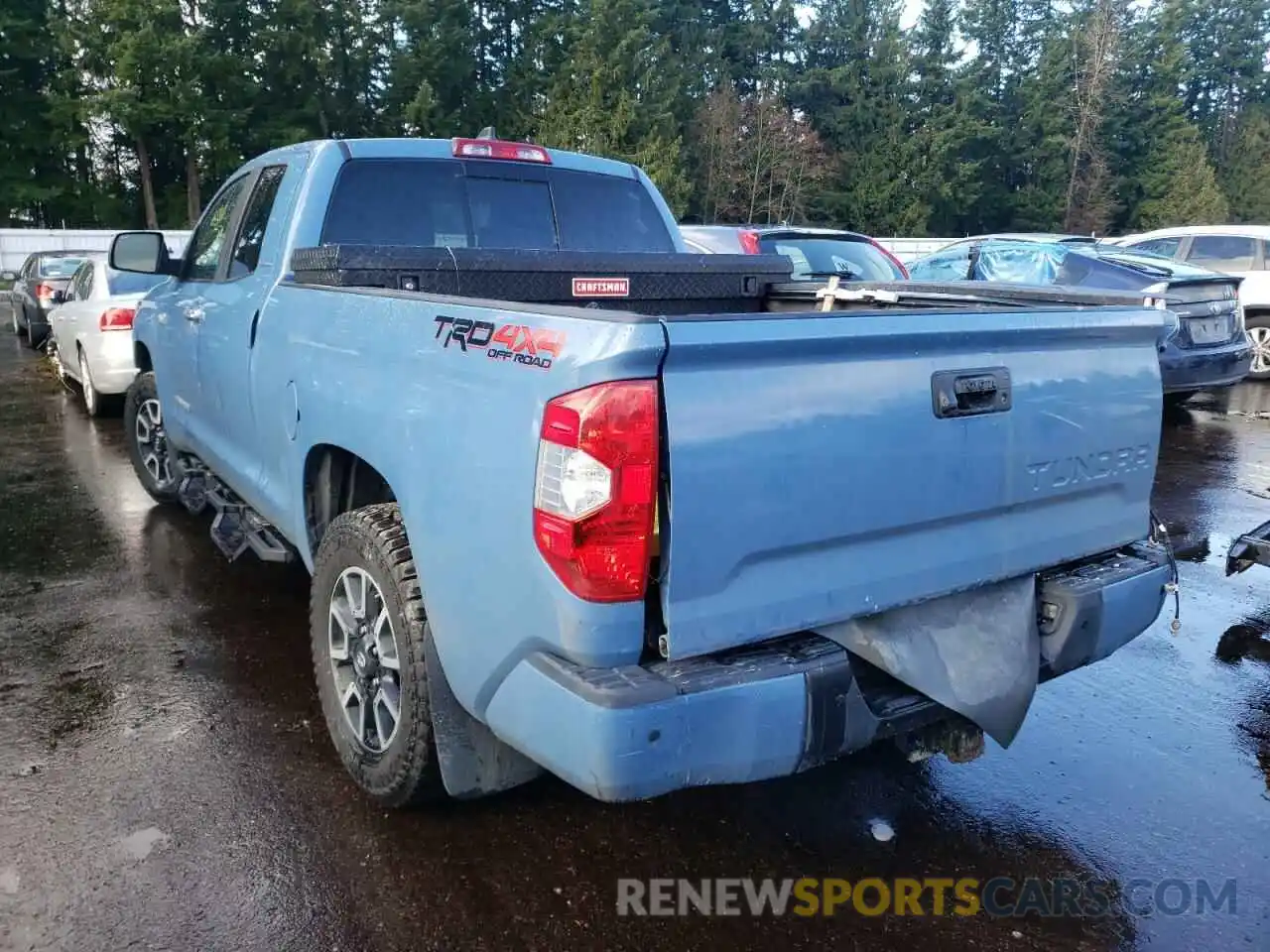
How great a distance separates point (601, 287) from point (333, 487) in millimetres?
1327

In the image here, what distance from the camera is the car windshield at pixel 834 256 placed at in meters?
8.70

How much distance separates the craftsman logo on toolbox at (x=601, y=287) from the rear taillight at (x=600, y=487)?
1.87 m

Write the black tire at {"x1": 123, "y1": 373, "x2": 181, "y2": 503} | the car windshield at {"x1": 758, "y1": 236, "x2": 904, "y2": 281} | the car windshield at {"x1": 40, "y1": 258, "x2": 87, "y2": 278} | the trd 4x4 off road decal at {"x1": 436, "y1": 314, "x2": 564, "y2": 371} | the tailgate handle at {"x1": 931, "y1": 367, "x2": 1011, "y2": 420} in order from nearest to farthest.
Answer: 1. the trd 4x4 off road decal at {"x1": 436, "y1": 314, "x2": 564, "y2": 371}
2. the tailgate handle at {"x1": 931, "y1": 367, "x2": 1011, "y2": 420}
3. the black tire at {"x1": 123, "y1": 373, "x2": 181, "y2": 503}
4. the car windshield at {"x1": 758, "y1": 236, "x2": 904, "y2": 281}
5. the car windshield at {"x1": 40, "y1": 258, "x2": 87, "y2": 278}

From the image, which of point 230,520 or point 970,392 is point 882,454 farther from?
point 230,520

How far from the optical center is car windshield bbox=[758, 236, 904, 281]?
8.70 m

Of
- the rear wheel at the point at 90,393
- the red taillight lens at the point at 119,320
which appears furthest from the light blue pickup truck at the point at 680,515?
the rear wheel at the point at 90,393

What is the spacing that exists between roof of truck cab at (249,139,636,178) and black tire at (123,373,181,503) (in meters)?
2.16

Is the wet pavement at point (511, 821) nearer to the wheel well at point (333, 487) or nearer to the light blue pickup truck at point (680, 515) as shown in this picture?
the light blue pickup truck at point (680, 515)

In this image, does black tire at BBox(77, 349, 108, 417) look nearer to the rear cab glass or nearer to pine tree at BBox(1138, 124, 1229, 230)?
the rear cab glass

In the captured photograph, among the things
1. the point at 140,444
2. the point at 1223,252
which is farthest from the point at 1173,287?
the point at 140,444

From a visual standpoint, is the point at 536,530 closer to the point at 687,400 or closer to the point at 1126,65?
the point at 687,400

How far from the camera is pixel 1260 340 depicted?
40.6 feet

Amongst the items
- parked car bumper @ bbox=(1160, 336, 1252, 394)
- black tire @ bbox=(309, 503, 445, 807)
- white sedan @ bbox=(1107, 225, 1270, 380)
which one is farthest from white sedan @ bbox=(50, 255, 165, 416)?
white sedan @ bbox=(1107, 225, 1270, 380)

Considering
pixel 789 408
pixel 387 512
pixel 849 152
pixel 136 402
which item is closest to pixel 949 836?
pixel 789 408
